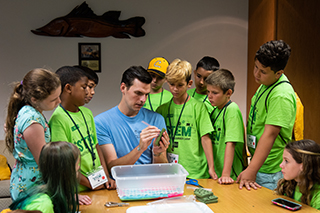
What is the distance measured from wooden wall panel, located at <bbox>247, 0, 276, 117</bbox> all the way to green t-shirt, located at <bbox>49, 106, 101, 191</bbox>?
2911mm

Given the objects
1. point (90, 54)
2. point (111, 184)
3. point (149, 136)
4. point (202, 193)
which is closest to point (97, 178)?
point (111, 184)

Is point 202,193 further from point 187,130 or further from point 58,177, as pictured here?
point 58,177

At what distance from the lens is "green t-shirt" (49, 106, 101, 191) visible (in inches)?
68.3

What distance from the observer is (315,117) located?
4.00 metres

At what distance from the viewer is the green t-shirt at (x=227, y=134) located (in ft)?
7.30

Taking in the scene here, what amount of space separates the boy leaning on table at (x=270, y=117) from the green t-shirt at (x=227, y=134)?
0.12 m

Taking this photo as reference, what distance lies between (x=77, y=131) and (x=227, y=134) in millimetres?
1111

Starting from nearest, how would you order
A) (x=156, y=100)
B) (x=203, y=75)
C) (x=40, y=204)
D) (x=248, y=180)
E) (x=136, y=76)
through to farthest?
(x=40, y=204)
(x=248, y=180)
(x=136, y=76)
(x=203, y=75)
(x=156, y=100)

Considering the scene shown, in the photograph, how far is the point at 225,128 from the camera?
2303 millimetres

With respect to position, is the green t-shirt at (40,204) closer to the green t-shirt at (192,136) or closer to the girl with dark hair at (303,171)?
the green t-shirt at (192,136)

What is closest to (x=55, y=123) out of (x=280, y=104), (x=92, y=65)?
(x=280, y=104)

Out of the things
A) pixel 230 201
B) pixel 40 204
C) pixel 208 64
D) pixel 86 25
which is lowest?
pixel 230 201

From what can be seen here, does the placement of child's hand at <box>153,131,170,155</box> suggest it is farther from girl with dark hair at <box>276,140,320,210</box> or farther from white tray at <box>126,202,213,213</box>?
girl with dark hair at <box>276,140,320,210</box>

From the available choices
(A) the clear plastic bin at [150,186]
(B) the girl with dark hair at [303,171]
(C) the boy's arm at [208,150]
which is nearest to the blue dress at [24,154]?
(A) the clear plastic bin at [150,186]
